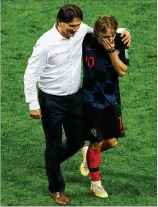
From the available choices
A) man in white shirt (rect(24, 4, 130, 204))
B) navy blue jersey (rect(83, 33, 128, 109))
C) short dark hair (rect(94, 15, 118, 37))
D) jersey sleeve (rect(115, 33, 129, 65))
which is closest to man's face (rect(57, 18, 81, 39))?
man in white shirt (rect(24, 4, 130, 204))

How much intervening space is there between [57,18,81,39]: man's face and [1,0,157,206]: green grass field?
5.70 feet

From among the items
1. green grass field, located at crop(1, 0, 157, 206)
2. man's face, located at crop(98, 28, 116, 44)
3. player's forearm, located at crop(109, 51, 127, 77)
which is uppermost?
man's face, located at crop(98, 28, 116, 44)

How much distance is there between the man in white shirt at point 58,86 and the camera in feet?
28.8

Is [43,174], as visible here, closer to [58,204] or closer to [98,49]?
[58,204]

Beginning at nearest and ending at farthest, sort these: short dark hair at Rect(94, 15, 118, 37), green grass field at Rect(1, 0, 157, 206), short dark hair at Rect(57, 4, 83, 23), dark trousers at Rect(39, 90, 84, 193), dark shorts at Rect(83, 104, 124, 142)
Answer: short dark hair at Rect(57, 4, 83, 23) < short dark hair at Rect(94, 15, 118, 37) < dark trousers at Rect(39, 90, 84, 193) < dark shorts at Rect(83, 104, 124, 142) < green grass field at Rect(1, 0, 157, 206)

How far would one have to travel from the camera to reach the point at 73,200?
9414 millimetres

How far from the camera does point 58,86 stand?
8984 mm

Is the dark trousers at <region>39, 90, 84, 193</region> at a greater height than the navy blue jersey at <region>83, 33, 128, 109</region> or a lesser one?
lesser

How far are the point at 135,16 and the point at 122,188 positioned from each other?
5.93m

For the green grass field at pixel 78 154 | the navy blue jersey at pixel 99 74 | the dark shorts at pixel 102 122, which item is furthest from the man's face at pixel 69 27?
the green grass field at pixel 78 154

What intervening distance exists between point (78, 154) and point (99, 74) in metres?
1.77

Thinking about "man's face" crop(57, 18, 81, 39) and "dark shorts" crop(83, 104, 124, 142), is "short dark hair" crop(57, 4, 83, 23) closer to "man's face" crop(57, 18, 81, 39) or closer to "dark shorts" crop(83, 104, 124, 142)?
"man's face" crop(57, 18, 81, 39)

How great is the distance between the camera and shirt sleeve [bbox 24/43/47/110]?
28.8 ft

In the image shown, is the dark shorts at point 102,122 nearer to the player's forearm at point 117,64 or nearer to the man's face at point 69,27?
the player's forearm at point 117,64
